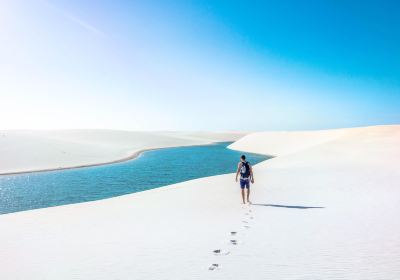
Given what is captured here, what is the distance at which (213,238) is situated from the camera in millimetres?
7773

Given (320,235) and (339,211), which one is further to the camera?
(339,211)

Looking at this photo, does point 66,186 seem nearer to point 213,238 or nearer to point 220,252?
point 213,238

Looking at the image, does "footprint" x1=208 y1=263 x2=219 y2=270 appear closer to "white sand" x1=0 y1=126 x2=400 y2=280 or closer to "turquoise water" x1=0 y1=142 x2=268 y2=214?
"white sand" x1=0 y1=126 x2=400 y2=280

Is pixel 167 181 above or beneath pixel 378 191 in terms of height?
beneath

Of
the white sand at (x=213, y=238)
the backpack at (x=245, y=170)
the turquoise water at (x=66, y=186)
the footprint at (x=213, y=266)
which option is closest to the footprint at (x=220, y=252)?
the white sand at (x=213, y=238)

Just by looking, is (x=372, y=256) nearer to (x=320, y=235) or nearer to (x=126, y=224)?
(x=320, y=235)

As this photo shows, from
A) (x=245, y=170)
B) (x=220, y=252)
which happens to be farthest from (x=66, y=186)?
(x=220, y=252)

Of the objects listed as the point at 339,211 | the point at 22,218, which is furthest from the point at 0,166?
the point at 339,211

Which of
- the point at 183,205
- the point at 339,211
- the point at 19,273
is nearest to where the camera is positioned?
the point at 19,273

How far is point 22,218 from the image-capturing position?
1138cm

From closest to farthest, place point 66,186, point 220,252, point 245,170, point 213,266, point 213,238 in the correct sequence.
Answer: point 213,266 < point 220,252 < point 213,238 < point 245,170 < point 66,186

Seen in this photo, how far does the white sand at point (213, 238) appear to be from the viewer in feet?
19.1

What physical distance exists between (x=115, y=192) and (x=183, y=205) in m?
10.8

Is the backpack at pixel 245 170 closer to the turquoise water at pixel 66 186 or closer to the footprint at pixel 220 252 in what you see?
the footprint at pixel 220 252
